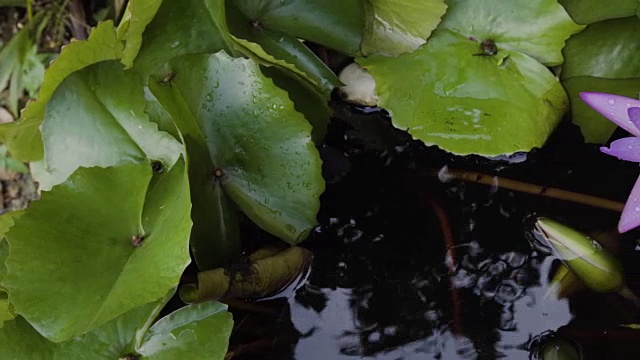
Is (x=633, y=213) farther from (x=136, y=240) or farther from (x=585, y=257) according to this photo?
(x=136, y=240)

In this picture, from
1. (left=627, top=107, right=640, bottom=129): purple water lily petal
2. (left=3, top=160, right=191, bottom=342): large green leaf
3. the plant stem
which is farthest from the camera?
the plant stem

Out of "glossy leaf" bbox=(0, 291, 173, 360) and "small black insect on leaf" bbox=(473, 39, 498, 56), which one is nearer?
"glossy leaf" bbox=(0, 291, 173, 360)

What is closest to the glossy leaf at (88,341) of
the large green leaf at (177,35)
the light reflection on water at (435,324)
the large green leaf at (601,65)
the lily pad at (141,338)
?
the lily pad at (141,338)

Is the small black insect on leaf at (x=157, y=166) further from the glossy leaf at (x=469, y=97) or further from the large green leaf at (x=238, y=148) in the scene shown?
the glossy leaf at (x=469, y=97)

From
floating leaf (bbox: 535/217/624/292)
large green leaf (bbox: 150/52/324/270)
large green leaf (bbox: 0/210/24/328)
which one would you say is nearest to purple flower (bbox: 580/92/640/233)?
floating leaf (bbox: 535/217/624/292)

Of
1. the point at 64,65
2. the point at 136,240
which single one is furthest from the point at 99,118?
the point at 136,240

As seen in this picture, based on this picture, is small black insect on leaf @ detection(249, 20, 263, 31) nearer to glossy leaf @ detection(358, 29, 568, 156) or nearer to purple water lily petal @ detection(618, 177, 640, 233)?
glossy leaf @ detection(358, 29, 568, 156)
